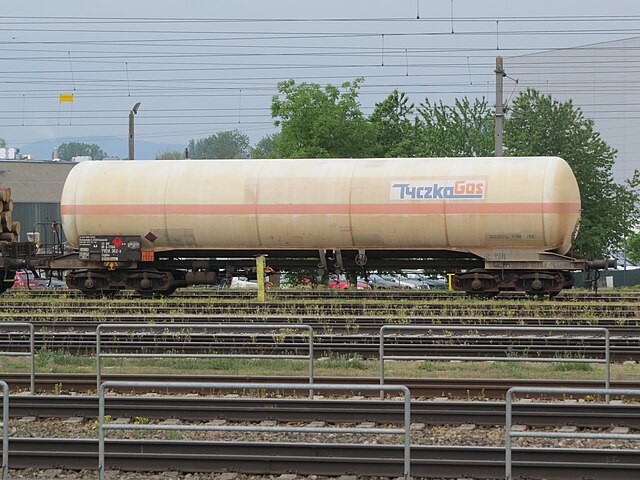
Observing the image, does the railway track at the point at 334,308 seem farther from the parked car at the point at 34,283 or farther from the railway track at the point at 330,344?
the parked car at the point at 34,283

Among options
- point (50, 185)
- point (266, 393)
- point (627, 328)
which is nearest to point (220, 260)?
point (627, 328)

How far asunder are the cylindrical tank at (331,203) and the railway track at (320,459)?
14384 mm

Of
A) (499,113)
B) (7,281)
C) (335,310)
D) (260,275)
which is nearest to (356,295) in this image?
(260,275)

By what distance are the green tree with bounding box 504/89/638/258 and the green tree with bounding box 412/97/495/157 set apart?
267 centimetres

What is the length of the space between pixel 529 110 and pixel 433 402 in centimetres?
2924

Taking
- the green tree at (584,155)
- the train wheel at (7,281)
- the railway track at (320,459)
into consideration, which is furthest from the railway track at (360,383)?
the green tree at (584,155)

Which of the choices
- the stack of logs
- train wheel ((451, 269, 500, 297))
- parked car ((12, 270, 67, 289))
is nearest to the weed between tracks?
train wheel ((451, 269, 500, 297))

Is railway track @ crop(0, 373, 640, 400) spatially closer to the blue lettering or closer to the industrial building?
the blue lettering

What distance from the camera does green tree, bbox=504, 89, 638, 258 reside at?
34.9 meters

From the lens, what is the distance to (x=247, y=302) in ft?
77.7

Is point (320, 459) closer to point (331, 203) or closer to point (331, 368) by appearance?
Answer: point (331, 368)

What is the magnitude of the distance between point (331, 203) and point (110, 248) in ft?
19.1

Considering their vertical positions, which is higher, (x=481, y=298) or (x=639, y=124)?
(x=639, y=124)

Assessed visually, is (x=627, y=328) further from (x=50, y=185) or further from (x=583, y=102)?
(x=583, y=102)
